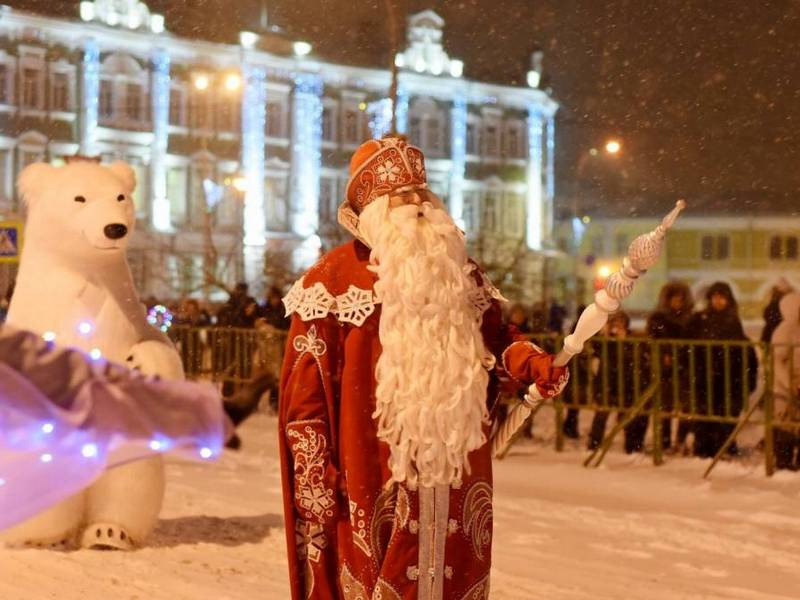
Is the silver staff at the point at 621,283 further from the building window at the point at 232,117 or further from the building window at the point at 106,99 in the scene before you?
the building window at the point at 232,117

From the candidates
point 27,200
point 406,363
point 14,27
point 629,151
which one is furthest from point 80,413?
point 629,151

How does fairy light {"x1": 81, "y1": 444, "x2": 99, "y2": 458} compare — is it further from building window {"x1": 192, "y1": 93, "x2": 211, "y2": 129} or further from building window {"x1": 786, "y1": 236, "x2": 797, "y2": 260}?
building window {"x1": 786, "y1": 236, "x2": 797, "y2": 260}

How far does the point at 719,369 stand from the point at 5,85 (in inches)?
1340

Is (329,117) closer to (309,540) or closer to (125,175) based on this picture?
(125,175)

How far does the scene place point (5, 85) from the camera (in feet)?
133

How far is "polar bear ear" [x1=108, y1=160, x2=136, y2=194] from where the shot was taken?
745cm

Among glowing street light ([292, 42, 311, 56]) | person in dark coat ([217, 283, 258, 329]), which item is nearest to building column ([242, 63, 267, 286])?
glowing street light ([292, 42, 311, 56])

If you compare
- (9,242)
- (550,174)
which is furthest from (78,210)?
(550,174)

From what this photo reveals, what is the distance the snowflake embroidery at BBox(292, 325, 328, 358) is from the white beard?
0.61 feet

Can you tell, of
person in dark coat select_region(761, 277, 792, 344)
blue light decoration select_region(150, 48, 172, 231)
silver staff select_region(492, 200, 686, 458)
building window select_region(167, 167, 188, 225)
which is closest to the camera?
silver staff select_region(492, 200, 686, 458)

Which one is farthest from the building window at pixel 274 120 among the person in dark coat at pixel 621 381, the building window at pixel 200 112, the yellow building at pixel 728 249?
the person in dark coat at pixel 621 381

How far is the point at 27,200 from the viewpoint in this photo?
24.4 feet

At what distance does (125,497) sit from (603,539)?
2734 millimetres

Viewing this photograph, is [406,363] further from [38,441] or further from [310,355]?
[38,441]
